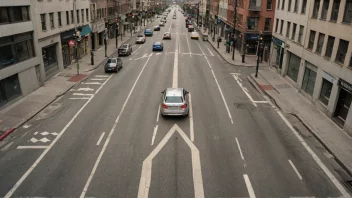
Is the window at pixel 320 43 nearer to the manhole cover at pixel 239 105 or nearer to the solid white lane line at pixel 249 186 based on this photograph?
the manhole cover at pixel 239 105

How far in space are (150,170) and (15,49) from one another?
1684cm

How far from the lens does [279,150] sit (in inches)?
629

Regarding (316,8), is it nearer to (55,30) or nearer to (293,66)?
(293,66)

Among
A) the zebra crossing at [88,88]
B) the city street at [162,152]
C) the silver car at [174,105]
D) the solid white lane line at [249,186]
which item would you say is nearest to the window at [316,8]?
the city street at [162,152]

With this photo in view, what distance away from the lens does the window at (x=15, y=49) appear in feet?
71.1

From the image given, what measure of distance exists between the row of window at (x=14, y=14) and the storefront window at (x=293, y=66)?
2597 centimetres

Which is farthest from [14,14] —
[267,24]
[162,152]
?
[267,24]

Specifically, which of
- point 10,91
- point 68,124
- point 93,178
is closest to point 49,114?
point 68,124

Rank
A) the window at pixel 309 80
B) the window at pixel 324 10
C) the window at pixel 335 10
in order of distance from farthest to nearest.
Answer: the window at pixel 309 80, the window at pixel 324 10, the window at pixel 335 10

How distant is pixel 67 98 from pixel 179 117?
10654 millimetres

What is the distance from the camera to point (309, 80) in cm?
2528

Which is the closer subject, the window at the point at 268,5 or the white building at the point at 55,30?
the white building at the point at 55,30

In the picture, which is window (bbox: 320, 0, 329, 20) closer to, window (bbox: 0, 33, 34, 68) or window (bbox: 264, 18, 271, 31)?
window (bbox: 264, 18, 271, 31)

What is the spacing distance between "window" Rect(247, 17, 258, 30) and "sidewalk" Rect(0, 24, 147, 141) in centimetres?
2507
